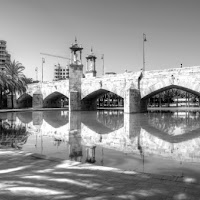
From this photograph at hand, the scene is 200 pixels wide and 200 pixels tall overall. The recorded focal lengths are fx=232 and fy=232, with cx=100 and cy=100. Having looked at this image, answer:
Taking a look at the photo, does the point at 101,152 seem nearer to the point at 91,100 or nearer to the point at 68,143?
the point at 68,143

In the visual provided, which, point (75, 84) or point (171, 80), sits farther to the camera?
point (75, 84)

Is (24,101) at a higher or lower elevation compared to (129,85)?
lower

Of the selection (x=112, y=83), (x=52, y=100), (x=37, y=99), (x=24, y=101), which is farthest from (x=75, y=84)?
(x=24, y=101)

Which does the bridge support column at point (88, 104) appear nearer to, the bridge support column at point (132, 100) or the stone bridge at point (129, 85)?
the stone bridge at point (129, 85)

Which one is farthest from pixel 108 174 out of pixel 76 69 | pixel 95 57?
pixel 95 57

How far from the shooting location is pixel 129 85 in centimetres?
2805

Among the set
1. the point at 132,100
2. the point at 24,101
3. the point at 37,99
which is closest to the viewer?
the point at 132,100

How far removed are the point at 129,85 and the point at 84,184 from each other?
24317 mm

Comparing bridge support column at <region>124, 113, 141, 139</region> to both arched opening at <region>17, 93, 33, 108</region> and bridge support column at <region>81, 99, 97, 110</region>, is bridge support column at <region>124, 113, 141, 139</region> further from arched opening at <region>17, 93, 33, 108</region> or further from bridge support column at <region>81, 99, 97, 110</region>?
arched opening at <region>17, 93, 33, 108</region>

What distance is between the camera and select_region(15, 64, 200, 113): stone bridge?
23.7 metres

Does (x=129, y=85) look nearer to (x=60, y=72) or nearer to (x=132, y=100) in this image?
(x=132, y=100)

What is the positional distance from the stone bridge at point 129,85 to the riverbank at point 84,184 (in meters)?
20.4

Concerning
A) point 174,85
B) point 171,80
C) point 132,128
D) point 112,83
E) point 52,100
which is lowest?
point 132,128

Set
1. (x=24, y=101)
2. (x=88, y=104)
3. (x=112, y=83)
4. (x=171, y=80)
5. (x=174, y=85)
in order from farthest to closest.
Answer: (x=24, y=101) → (x=88, y=104) → (x=112, y=83) → (x=174, y=85) → (x=171, y=80)
